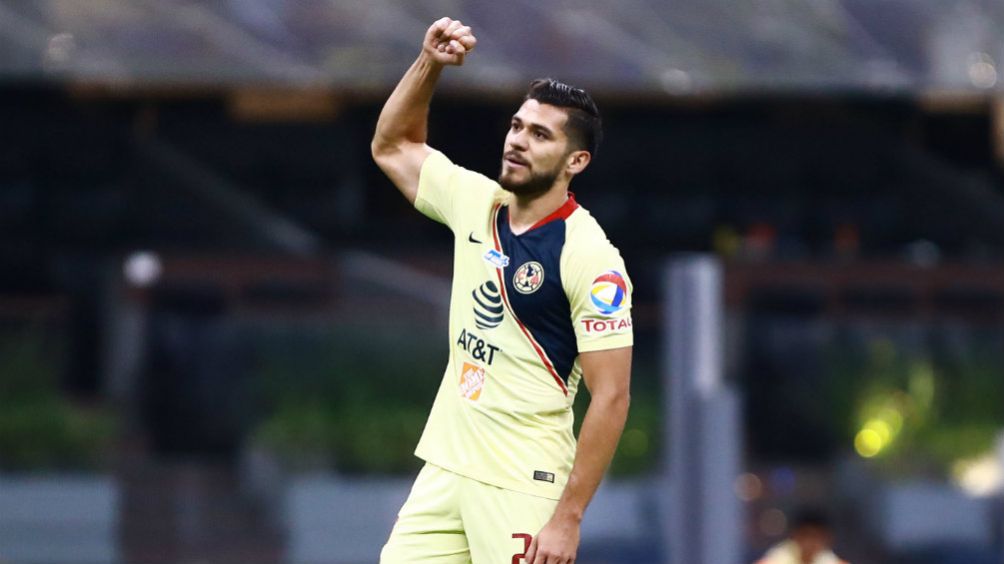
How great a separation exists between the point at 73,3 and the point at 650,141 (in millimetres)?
6989

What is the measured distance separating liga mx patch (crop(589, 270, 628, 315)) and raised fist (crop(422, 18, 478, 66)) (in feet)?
2.45

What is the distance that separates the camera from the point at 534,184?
436cm

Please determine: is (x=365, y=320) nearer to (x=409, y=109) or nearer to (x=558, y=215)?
(x=409, y=109)

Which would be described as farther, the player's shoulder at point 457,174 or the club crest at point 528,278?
the player's shoulder at point 457,174

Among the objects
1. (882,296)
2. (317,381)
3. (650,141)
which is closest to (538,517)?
(317,381)

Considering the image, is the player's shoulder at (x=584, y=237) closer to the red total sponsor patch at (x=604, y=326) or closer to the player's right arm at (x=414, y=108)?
the red total sponsor patch at (x=604, y=326)

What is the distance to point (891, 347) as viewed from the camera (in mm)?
14109

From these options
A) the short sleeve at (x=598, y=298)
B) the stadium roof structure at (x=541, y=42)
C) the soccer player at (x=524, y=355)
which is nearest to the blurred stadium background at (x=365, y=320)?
the stadium roof structure at (x=541, y=42)

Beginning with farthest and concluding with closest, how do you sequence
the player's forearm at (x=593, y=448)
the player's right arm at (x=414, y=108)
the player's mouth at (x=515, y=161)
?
the player's right arm at (x=414, y=108) < the player's mouth at (x=515, y=161) < the player's forearm at (x=593, y=448)

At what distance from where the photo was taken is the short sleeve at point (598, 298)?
4258mm

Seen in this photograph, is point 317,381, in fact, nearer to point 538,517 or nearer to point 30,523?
point 30,523

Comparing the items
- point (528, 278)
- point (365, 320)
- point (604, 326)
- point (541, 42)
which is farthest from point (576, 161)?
point (365, 320)

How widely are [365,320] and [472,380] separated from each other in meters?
9.33

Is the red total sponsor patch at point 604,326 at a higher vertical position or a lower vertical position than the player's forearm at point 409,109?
lower
